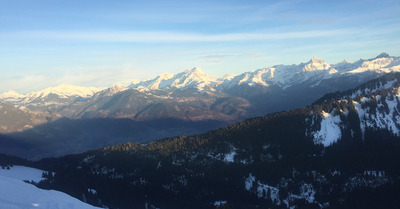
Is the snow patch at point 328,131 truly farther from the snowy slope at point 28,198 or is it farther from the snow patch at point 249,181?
the snowy slope at point 28,198

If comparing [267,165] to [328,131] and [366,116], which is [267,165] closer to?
[328,131]

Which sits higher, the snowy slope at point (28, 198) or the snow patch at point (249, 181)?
the snowy slope at point (28, 198)

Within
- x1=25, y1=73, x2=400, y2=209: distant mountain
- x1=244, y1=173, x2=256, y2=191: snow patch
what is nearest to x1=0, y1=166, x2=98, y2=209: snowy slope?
x1=25, y1=73, x2=400, y2=209: distant mountain

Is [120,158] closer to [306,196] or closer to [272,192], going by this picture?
[272,192]

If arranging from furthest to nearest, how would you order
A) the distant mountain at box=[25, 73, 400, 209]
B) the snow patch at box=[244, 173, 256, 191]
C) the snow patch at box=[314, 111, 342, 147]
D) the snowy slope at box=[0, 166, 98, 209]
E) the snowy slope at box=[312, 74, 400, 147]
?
the snowy slope at box=[312, 74, 400, 147], the snow patch at box=[314, 111, 342, 147], the snow patch at box=[244, 173, 256, 191], the distant mountain at box=[25, 73, 400, 209], the snowy slope at box=[0, 166, 98, 209]

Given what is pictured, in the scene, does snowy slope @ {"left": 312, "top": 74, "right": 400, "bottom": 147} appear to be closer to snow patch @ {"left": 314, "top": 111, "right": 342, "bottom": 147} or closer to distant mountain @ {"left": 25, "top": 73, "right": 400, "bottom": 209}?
snow patch @ {"left": 314, "top": 111, "right": 342, "bottom": 147}

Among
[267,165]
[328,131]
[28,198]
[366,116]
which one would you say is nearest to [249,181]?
[267,165]

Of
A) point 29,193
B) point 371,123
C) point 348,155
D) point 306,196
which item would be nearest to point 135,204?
point 306,196

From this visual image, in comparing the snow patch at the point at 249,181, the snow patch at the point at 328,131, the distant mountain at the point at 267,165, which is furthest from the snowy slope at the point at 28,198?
the snow patch at the point at 328,131
